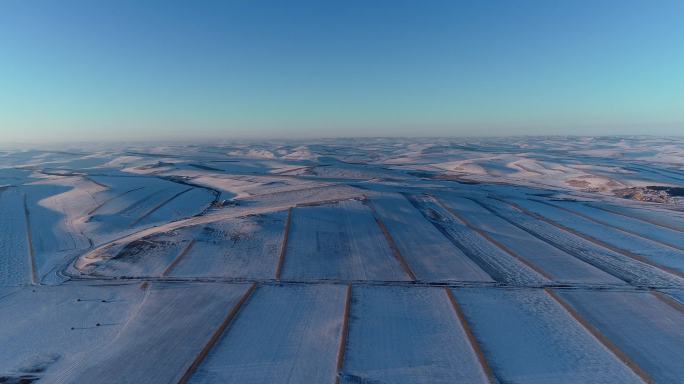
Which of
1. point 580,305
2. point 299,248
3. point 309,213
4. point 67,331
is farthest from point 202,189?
point 580,305

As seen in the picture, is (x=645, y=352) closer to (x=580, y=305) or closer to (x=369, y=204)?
(x=580, y=305)

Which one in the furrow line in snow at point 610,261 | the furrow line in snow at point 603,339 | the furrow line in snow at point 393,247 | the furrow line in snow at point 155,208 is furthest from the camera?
the furrow line in snow at point 155,208

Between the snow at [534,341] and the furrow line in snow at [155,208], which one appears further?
the furrow line in snow at [155,208]

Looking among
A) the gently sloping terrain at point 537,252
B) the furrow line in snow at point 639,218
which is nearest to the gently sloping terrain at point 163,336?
the gently sloping terrain at point 537,252

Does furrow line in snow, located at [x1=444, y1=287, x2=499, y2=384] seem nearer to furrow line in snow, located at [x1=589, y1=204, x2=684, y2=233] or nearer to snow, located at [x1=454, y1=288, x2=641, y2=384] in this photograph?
snow, located at [x1=454, y1=288, x2=641, y2=384]

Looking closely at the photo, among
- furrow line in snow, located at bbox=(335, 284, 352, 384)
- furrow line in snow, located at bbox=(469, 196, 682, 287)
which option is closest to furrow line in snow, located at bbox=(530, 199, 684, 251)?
furrow line in snow, located at bbox=(469, 196, 682, 287)

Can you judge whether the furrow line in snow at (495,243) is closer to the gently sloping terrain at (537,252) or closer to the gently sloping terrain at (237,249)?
the gently sloping terrain at (537,252)
